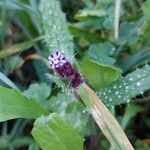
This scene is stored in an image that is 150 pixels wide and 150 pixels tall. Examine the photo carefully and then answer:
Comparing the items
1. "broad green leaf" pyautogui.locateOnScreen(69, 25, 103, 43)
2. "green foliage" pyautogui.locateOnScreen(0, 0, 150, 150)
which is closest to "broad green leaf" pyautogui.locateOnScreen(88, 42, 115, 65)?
"green foliage" pyautogui.locateOnScreen(0, 0, 150, 150)

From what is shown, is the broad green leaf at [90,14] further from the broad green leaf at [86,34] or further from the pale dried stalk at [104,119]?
the pale dried stalk at [104,119]

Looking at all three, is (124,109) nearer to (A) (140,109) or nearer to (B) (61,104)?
(A) (140,109)

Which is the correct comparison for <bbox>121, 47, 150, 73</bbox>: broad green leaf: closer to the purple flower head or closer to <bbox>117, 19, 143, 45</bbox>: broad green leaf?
<bbox>117, 19, 143, 45</bbox>: broad green leaf

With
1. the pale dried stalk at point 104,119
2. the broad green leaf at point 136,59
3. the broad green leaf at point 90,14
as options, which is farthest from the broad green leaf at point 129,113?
the broad green leaf at point 90,14

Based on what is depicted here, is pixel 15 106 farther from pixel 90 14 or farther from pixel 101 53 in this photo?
pixel 90 14

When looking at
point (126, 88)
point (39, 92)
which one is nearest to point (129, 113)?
point (126, 88)

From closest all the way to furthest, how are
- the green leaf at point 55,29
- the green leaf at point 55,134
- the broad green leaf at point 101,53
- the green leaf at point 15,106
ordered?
the green leaf at point 55,134
the green leaf at point 15,106
the green leaf at point 55,29
the broad green leaf at point 101,53
